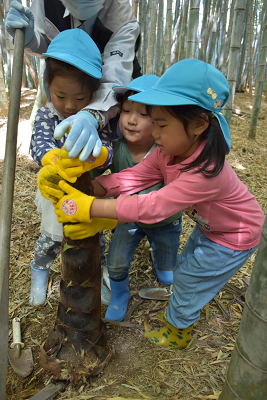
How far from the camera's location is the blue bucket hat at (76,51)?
1.46 meters

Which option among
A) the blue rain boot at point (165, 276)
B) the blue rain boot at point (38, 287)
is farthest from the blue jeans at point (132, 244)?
the blue rain boot at point (38, 287)

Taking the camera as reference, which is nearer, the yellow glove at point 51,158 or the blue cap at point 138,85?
the yellow glove at point 51,158

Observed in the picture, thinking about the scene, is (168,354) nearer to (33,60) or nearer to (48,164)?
(48,164)

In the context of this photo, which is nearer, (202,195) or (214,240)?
(202,195)

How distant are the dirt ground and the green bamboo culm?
0.51m

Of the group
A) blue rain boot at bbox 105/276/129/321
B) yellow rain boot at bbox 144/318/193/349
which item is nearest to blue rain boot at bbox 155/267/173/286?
blue rain boot at bbox 105/276/129/321

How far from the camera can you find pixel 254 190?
13.0 feet

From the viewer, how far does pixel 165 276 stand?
229 centimetres

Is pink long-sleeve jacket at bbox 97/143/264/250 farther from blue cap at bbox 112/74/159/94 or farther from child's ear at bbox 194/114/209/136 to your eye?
blue cap at bbox 112/74/159/94

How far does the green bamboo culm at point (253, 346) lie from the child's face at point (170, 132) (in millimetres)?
644

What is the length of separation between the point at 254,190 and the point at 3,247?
11.4ft

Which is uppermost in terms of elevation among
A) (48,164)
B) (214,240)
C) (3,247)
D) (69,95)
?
(69,95)

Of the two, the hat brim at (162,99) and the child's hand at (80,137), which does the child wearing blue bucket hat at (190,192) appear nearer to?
the hat brim at (162,99)

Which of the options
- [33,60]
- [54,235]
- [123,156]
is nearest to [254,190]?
[123,156]
